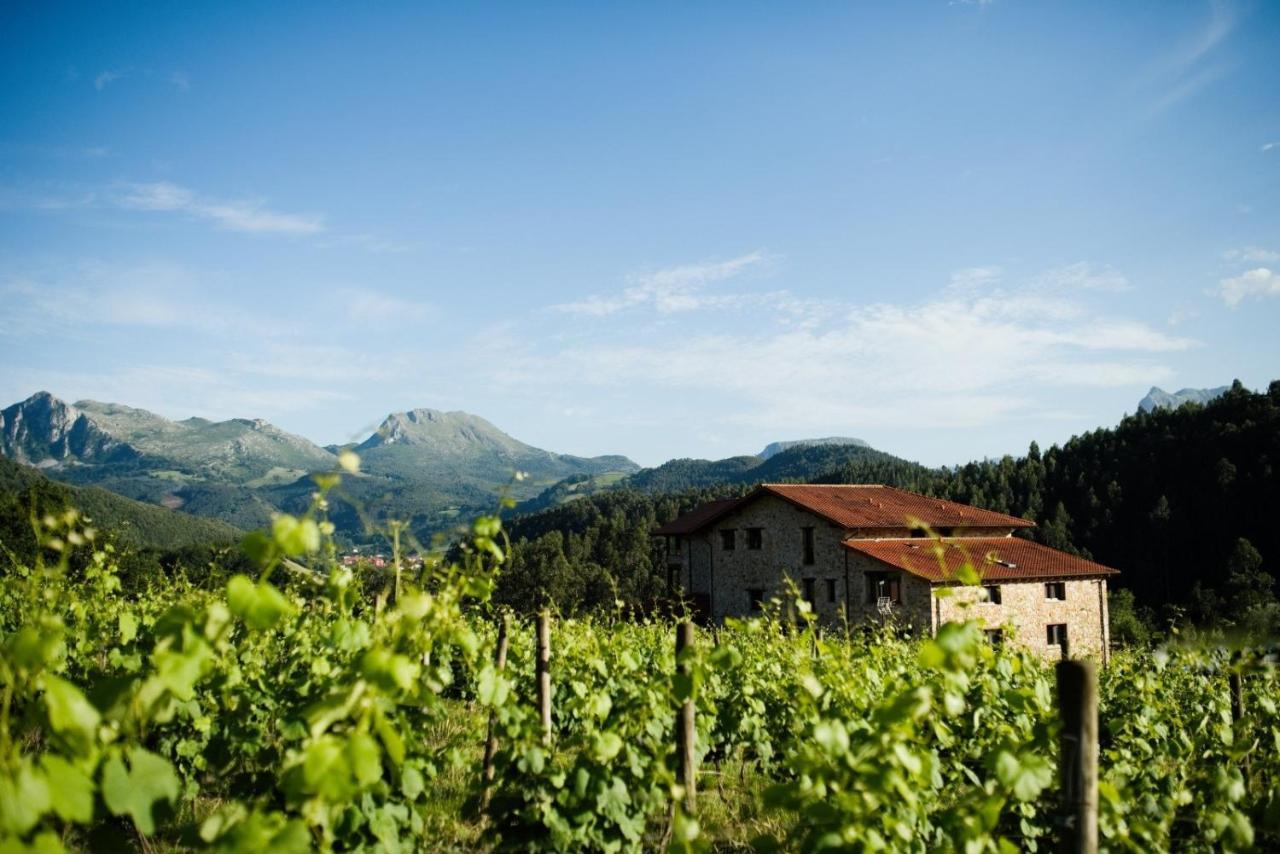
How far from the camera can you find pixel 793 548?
30.5 m

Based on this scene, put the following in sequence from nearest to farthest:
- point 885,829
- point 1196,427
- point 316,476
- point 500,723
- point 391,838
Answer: point 316,476, point 885,829, point 391,838, point 500,723, point 1196,427

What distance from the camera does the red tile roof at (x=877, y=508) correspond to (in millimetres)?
29172

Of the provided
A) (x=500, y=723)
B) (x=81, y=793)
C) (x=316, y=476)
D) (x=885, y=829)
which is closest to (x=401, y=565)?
(x=500, y=723)

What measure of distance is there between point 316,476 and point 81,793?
0.82 meters

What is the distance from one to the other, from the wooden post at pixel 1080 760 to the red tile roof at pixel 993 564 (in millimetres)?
23649

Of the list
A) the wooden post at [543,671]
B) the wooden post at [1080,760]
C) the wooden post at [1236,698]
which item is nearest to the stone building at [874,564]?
the wooden post at [1236,698]

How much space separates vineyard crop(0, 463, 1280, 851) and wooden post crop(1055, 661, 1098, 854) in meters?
0.06

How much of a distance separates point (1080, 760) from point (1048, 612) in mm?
29885

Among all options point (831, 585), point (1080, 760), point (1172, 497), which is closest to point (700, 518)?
point (831, 585)

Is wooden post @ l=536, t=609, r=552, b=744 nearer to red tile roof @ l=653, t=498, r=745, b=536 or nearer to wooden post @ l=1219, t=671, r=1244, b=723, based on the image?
wooden post @ l=1219, t=671, r=1244, b=723

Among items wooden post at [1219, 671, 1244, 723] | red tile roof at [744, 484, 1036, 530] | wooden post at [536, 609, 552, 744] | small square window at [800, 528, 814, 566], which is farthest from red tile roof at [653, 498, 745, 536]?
wooden post at [536, 609, 552, 744]

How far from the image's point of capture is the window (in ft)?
87.7

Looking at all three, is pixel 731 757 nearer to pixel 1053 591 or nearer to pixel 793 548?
pixel 793 548

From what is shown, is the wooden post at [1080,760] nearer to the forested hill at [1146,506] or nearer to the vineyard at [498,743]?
the vineyard at [498,743]
